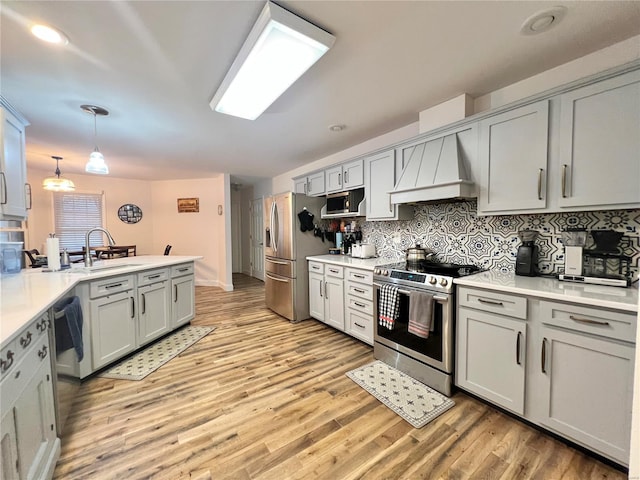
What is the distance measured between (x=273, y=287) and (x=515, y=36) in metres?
3.70

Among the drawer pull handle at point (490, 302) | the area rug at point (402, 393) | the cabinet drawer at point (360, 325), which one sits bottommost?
the area rug at point (402, 393)

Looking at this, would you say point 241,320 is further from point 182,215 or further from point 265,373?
point 182,215

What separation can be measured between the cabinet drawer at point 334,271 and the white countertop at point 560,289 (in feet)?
4.60

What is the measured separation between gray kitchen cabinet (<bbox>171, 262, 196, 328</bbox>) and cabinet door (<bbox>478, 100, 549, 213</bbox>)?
3.41m

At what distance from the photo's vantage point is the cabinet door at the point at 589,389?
53.4 inches

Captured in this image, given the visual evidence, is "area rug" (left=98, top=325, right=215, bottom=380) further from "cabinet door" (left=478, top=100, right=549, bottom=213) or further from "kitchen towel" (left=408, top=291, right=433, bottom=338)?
"cabinet door" (left=478, top=100, right=549, bottom=213)

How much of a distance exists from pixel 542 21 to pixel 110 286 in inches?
149

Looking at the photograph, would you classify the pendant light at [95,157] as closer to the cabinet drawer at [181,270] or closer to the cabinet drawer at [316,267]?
the cabinet drawer at [181,270]

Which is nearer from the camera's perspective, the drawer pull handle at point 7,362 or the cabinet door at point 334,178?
the drawer pull handle at point 7,362

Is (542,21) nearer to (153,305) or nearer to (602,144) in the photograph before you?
(602,144)

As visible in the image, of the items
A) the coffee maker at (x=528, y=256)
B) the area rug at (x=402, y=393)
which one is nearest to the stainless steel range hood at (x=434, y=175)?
the coffee maker at (x=528, y=256)

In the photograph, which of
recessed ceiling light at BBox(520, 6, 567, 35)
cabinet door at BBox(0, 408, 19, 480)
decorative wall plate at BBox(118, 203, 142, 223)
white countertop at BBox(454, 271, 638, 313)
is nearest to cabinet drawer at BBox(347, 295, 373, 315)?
white countertop at BBox(454, 271, 638, 313)

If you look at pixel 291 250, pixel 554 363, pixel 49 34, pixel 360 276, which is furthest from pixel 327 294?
pixel 49 34

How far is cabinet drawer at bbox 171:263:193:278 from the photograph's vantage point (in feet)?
10.6
